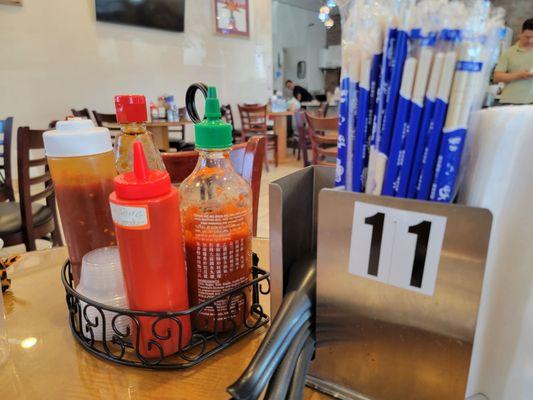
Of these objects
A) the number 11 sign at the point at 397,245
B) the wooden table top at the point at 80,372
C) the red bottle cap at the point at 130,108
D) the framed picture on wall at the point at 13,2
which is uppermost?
the framed picture on wall at the point at 13,2

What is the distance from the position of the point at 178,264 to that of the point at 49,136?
0.65ft

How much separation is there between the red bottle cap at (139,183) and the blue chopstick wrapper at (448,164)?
23cm

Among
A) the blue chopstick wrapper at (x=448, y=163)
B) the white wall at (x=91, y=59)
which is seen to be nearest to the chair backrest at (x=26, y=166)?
the blue chopstick wrapper at (x=448, y=163)

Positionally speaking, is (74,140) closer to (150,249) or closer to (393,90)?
(150,249)

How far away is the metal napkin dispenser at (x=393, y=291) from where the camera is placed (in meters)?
0.27

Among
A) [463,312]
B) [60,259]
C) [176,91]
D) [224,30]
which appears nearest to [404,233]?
[463,312]

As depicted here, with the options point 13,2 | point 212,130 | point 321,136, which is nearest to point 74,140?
point 212,130

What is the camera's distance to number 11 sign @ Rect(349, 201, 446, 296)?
0.27 meters

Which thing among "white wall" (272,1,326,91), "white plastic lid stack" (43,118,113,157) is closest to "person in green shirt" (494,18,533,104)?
"white plastic lid stack" (43,118,113,157)

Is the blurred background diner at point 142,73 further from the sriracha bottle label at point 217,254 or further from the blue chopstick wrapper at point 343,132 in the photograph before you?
the blue chopstick wrapper at point 343,132

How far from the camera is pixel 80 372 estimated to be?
0.38m

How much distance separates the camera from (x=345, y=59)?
293mm

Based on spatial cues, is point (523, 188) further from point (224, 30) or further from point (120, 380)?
point (224, 30)

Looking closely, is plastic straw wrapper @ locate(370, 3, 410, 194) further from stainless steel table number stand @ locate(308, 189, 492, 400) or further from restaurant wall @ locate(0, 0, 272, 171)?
restaurant wall @ locate(0, 0, 272, 171)
